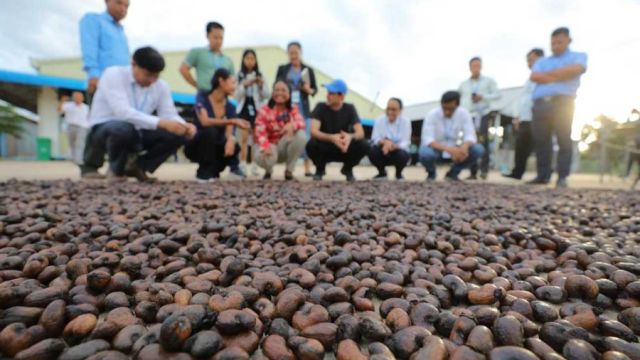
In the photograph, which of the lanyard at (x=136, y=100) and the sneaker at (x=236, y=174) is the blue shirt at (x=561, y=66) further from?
the lanyard at (x=136, y=100)

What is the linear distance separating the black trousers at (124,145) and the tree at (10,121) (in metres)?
15.6

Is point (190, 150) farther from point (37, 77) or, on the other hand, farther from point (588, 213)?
point (37, 77)

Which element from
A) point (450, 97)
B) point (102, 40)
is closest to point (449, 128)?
point (450, 97)

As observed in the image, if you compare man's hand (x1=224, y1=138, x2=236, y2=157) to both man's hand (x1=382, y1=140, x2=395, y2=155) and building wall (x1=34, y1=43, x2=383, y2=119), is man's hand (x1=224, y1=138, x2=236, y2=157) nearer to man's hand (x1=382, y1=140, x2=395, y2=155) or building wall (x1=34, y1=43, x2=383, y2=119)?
man's hand (x1=382, y1=140, x2=395, y2=155)

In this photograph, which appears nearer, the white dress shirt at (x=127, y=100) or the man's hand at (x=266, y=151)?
the white dress shirt at (x=127, y=100)

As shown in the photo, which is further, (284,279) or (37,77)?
(37,77)

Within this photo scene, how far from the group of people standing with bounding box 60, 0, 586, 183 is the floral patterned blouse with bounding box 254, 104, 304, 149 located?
0.01m

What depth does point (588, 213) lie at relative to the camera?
2516 millimetres

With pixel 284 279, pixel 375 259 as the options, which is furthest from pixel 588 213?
pixel 284 279

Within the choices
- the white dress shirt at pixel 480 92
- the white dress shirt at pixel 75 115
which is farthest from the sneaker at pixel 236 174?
the white dress shirt at pixel 75 115

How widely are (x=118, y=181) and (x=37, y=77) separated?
33.9 ft

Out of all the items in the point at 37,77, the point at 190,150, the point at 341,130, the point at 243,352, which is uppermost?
the point at 37,77

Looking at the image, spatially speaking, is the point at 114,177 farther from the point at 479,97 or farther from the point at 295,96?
the point at 479,97

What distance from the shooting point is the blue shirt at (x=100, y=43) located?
3.57 metres
